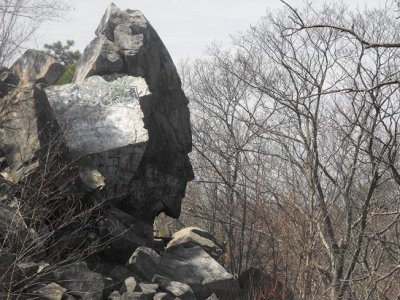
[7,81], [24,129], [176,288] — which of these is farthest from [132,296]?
[7,81]

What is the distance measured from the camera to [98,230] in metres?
9.53

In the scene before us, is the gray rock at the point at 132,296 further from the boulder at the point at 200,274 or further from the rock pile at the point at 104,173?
the boulder at the point at 200,274

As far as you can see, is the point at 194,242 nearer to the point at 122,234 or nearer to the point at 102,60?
the point at 122,234

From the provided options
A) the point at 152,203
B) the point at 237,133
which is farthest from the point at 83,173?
the point at 237,133

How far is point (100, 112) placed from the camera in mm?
10578

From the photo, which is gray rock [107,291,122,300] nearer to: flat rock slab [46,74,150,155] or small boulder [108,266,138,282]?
small boulder [108,266,138,282]

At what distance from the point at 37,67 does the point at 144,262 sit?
4.78 m

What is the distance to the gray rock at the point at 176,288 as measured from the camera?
8969mm

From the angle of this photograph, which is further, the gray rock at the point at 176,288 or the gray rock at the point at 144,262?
the gray rock at the point at 144,262

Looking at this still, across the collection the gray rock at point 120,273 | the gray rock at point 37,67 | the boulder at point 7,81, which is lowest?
the gray rock at point 120,273

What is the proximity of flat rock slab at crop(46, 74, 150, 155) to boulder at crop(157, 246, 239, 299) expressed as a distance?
7.35 feet

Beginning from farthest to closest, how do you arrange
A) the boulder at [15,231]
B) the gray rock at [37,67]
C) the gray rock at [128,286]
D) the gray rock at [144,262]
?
1. the gray rock at [37,67]
2. the gray rock at [144,262]
3. the gray rock at [128,286]
4. the boulder at [15,231]

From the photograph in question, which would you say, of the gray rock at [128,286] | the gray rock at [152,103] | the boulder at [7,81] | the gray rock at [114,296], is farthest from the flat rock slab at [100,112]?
the gray rock at [114,296]

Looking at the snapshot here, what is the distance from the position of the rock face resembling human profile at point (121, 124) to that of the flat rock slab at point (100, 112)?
0.02m
